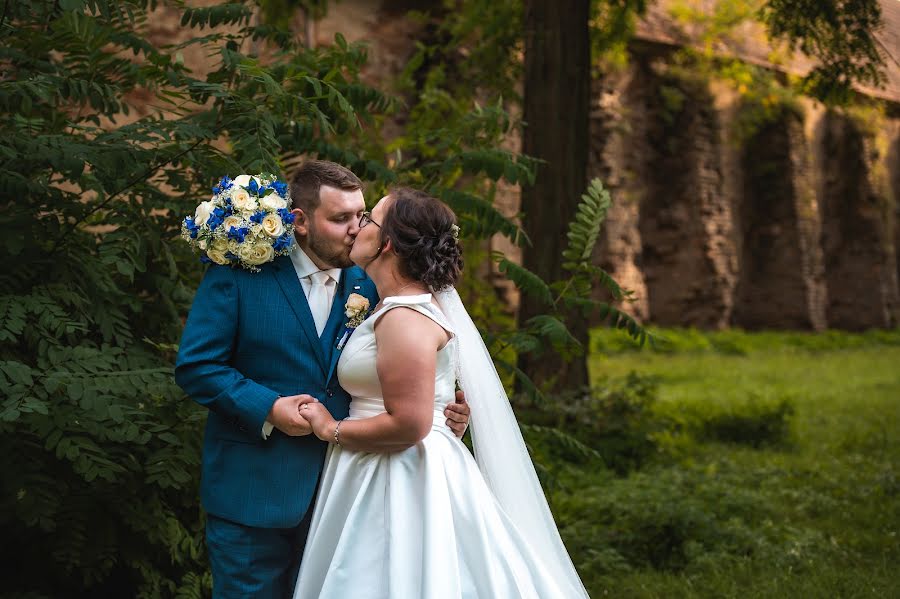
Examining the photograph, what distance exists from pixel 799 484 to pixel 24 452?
20.0ft

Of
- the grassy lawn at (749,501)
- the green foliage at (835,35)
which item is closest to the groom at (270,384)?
the grassy lawn at (749,501)

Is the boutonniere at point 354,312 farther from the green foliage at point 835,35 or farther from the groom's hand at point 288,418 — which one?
the green foliage at point 835,35

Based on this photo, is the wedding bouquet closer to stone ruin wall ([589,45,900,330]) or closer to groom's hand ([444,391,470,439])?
groom's hand ([444,391,470,439])

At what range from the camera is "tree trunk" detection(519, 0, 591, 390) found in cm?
749

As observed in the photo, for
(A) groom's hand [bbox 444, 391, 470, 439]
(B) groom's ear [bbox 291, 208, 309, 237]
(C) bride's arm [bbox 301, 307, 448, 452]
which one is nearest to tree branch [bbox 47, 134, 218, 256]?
(B) groom's ear [bbox 291, 208, 309, 237]

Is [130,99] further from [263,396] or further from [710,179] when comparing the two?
[710,179]

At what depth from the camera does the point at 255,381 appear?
108 inches

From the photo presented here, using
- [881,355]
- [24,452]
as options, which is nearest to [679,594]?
[24,452]

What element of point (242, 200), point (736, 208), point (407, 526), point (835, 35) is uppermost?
point (835, 35)

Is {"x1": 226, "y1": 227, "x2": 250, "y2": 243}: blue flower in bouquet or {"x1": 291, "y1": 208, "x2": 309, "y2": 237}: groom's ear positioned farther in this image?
{"x1": 291, "y1": 208, "x2": 309, "y2": 237}: groom's ear

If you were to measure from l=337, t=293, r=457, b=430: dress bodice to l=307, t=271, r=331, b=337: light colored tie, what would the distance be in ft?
0.64

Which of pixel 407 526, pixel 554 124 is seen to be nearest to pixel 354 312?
pixel 407 526

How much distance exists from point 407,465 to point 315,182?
37.5 inches

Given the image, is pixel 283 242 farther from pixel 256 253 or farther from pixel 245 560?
pixel 245 560
